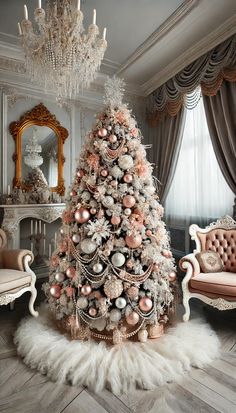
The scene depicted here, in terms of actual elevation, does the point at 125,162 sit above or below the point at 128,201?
above

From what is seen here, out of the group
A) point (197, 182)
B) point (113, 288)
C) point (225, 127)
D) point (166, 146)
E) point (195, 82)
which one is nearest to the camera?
point (113, 288)

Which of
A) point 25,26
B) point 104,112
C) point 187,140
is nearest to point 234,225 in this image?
point 187,140

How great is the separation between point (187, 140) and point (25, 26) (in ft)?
8.85

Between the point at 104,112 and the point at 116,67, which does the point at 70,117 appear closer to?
the point at 116,67

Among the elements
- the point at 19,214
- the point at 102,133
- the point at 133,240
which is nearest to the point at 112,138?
the point at 102,133

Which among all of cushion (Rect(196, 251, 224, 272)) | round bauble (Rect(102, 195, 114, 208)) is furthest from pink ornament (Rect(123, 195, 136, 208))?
cushion (Rect(196, 251, 224, 272))

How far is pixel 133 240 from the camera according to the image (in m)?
2.14

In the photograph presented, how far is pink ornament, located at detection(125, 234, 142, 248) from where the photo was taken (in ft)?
7.01

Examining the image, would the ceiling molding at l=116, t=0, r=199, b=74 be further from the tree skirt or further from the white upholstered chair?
the tree skirt

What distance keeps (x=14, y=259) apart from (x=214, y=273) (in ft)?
6.98

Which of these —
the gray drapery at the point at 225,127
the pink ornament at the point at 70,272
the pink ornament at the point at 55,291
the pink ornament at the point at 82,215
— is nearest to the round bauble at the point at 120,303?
the pink ornament at the point at 70,272

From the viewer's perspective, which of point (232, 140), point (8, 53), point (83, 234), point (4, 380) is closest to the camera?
point (4, 380)

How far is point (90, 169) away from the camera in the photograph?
226cm

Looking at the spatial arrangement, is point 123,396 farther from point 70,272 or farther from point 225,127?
point 225,127
